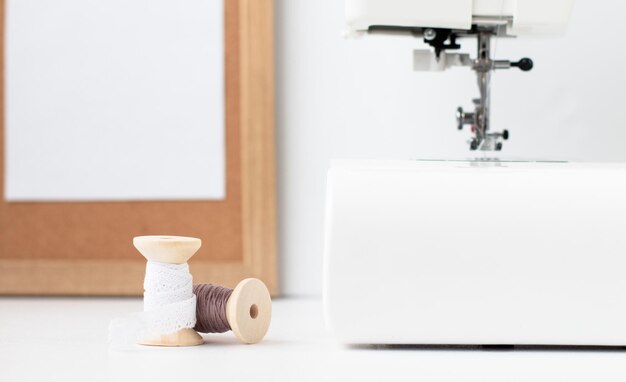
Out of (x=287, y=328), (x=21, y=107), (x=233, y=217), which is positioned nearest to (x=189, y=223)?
(x=233, y=217)

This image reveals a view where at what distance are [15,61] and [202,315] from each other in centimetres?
130

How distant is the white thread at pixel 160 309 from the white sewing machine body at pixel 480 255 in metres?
0.24

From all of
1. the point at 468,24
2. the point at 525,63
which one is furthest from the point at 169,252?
the point at 525,63

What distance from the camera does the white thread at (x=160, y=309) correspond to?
153cm

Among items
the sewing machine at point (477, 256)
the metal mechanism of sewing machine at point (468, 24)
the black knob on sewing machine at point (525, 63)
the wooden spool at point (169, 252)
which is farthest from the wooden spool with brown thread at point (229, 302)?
the black knob on sewing machine at point (525, 63)

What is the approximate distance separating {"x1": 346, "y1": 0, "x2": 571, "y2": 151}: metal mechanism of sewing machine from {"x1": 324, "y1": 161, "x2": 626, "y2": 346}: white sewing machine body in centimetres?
32

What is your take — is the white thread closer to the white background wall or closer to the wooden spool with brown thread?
the wooden spool with brown thread

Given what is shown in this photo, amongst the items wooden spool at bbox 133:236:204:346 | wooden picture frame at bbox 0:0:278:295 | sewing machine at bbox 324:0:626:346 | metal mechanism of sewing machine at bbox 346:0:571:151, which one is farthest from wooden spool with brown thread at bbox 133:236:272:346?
wooden picture frame at bbox 0:0:278:295

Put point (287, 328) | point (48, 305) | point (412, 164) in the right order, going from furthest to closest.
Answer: point (48, 305)
point (287, 328)
point (412, 164)

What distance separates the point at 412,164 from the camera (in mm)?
1629

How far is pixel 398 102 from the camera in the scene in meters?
2.48

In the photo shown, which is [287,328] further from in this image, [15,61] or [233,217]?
[15,61]

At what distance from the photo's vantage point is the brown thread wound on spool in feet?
5.33

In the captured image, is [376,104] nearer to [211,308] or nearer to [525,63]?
[525,63]
